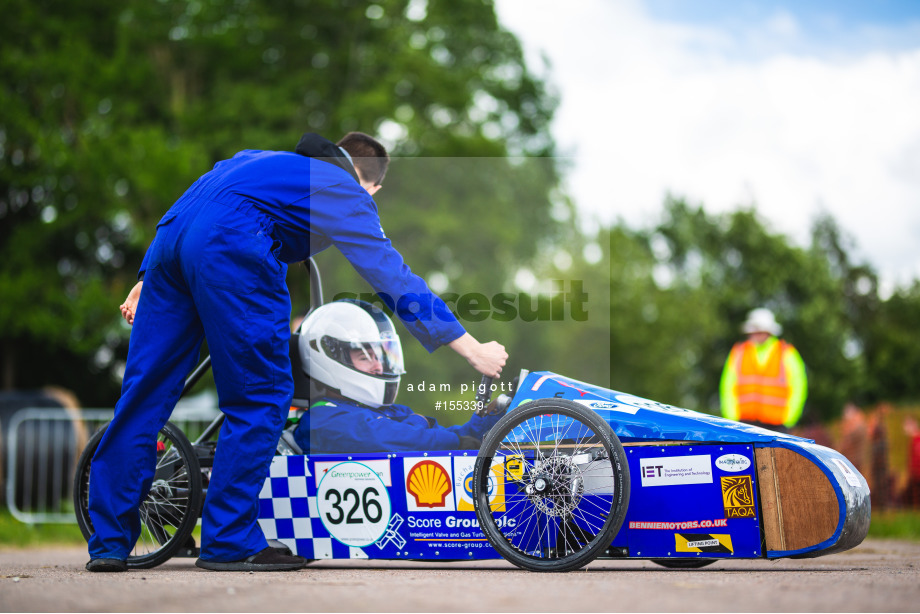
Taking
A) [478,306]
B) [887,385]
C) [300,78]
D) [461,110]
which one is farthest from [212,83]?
[887,385]

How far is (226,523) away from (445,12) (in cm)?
1707

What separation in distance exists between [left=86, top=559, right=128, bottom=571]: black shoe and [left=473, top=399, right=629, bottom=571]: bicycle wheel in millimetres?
1418

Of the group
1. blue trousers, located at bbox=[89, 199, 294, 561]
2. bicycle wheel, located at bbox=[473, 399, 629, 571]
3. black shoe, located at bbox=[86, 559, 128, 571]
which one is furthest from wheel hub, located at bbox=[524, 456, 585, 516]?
black shoe, located at bbox=[86, 559, 128, 571]

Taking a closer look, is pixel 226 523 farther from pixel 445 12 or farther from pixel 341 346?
pixel 445 12

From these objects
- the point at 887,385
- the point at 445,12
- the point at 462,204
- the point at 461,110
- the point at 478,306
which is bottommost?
the point at 887,385

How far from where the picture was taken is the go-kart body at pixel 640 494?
330 centimetres

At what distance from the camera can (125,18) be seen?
16188 millimetres

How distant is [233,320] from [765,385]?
6.10 metres

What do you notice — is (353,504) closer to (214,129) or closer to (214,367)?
(214,367)

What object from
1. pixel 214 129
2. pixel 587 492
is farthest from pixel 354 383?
pixel 214 129

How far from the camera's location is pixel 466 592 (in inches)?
99.9

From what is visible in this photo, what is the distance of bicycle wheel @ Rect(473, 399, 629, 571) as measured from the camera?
330 centimetres

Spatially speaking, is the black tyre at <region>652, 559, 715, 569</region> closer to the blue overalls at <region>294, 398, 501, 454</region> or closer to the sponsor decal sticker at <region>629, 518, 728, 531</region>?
the sponsor decal sticker at <region>629, 518, 728, 531</region>

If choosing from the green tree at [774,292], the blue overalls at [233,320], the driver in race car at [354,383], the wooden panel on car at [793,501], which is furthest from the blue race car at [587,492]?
the green tree at [774,292]
